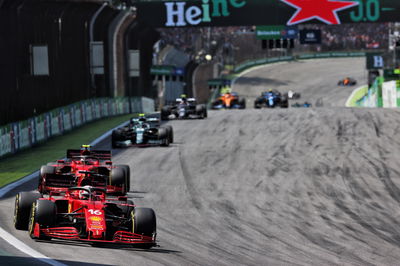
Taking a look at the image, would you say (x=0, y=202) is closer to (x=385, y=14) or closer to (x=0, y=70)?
(x=0, y=70)

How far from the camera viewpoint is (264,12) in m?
47.2

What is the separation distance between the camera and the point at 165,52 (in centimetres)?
8169

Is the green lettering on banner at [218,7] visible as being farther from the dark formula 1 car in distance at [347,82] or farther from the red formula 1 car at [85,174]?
the dark formula 1 car in distance at [347,82]

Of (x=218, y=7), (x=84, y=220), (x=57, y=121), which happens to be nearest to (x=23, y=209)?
(x=84, y=220)

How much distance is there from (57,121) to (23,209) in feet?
71.3

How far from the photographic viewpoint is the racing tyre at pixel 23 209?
43.8 ft

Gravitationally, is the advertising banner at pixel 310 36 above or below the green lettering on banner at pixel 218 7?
below

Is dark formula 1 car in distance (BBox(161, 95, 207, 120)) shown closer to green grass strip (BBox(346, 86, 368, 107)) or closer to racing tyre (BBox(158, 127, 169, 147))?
racing tyre (BBox(158, 127, 169, 147))

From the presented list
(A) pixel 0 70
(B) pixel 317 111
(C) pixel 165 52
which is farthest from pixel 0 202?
(C) pixel 165 52

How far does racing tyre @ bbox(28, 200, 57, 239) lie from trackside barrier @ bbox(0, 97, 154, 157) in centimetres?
1481

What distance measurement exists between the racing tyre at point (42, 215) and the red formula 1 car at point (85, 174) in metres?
2.66

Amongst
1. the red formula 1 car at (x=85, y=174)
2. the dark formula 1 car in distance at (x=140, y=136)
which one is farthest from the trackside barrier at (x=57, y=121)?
the red formula 1 car at (x=85, y=174)

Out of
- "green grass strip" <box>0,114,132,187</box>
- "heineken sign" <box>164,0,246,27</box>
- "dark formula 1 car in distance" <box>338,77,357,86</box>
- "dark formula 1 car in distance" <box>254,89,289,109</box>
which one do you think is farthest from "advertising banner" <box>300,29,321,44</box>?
"dark formula 1 car in distance" <box>338,77,357,86</box>

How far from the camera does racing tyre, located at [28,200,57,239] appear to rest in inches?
494
